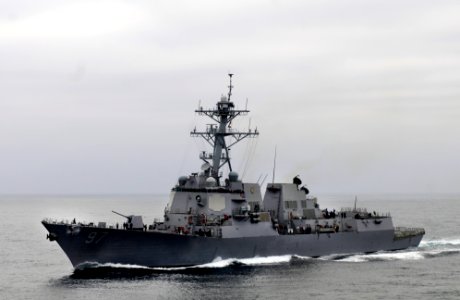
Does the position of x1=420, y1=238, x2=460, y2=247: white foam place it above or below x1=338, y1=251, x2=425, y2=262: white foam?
above

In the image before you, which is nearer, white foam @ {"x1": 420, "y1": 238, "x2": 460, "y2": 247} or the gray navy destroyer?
the gray navy destroyer

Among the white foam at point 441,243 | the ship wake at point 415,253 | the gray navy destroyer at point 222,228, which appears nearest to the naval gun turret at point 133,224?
the gray navy destroyer at point 222,228

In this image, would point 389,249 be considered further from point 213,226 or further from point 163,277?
point 163,277

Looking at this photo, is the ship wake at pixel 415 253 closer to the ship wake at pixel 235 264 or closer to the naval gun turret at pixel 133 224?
the ship wake at pixel 235 264

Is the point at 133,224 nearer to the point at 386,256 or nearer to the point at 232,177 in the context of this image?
the point at 232,177

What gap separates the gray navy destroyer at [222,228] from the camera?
118 feet

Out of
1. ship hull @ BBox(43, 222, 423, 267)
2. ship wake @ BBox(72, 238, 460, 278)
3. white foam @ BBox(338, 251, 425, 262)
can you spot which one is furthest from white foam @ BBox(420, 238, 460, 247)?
ship hull @ BBox(43, 222, 423, 267)

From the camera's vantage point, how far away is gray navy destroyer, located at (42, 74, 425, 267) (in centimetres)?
3600

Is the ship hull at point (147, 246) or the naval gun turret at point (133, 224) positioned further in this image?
the naval gun turret at point (133, 224)

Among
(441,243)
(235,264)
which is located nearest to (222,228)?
(235,264)

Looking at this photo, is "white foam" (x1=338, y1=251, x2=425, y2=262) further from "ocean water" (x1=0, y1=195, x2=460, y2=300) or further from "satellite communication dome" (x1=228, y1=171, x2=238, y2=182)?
"satellite communication dome" (x1=228, y1=171, x2=238, y2=182)

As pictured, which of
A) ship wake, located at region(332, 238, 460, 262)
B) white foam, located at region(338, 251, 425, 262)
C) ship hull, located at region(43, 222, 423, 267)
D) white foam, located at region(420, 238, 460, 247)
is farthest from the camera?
white foam, located at region(420, 238, 460, 247)

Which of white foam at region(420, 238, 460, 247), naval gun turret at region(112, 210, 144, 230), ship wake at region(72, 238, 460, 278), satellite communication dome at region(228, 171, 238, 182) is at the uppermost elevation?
satellite communication dome at region(228, 171, 238, 182)

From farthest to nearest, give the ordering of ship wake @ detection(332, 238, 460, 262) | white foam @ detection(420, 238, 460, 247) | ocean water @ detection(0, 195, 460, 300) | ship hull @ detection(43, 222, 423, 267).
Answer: white foam @ detection(420, 238, 460, 247), ship wake @ detection(332, 238, 460, 262), ship hull @ detection(43, 222, 423, 267), ocean water @ detection(0, 195, 460, 300)
